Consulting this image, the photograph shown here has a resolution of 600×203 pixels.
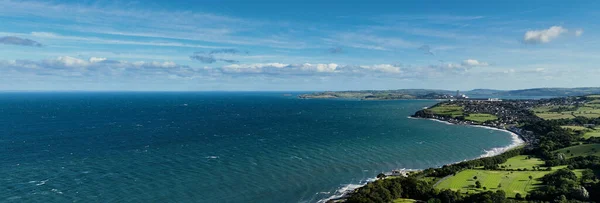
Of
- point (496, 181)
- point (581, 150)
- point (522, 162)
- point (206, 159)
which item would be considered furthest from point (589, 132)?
point (206, 159)

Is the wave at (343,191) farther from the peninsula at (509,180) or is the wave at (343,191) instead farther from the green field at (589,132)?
the green field at (589,132)

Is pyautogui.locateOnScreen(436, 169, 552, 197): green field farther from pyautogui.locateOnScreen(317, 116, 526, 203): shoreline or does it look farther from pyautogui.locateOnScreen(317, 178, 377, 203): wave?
pyautogui.locateOnScreen(317, 178, 377, 203): wave

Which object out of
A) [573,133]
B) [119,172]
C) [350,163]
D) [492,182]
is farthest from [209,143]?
[573,133]

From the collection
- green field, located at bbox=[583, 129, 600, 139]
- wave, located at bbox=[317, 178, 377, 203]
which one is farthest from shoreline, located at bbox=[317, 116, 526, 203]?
green field, located at bbox=[583, 129, 600, 139]

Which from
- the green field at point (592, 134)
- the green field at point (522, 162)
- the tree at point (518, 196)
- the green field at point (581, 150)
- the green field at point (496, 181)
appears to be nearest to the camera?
the tree at point (518, 196)

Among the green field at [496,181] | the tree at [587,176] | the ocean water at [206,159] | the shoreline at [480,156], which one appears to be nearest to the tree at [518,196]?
the green field at [496,181]

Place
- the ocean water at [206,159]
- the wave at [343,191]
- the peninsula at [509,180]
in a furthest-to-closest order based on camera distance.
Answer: the ocean water at [206,159], the wave at [343,191], the peninsula at [509,180]

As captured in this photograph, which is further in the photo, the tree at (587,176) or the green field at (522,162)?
the green field at (522,162)
